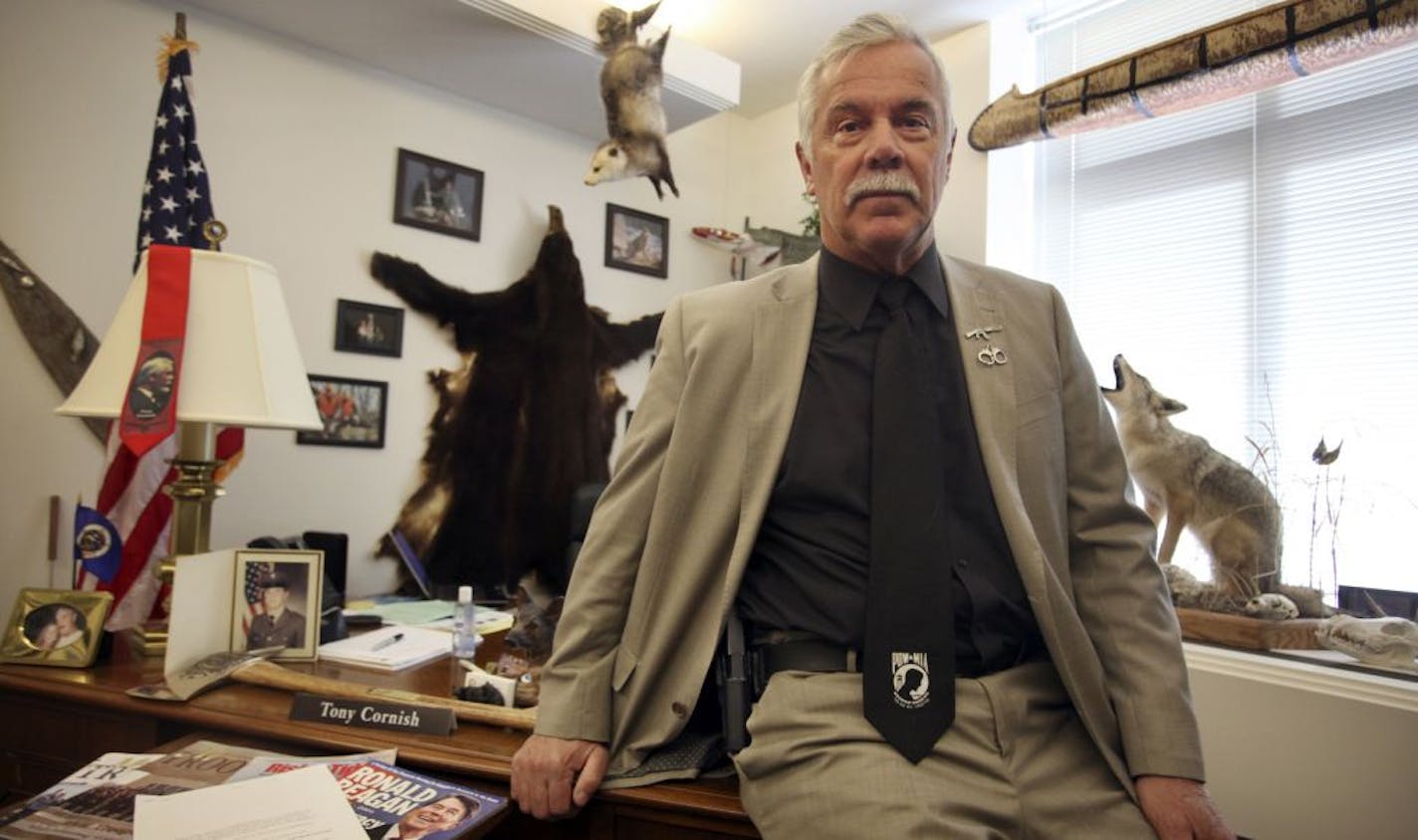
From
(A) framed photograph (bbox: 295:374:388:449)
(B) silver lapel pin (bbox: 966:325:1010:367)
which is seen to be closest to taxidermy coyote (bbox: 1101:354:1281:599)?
(B) silver lapel pin (bbox: 966:325:1010:367)

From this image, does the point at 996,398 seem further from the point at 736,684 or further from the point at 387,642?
the point at 387,642

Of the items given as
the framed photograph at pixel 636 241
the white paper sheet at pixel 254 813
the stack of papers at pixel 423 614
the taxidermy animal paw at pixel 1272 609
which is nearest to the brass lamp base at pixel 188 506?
the stack of papers at pixel 423 614

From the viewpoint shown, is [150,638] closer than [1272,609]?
Yes

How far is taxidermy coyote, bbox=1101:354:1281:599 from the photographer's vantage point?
2.20 metres

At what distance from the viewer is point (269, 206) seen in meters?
2.63

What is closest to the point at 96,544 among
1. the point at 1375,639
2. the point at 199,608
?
the point at 199,608

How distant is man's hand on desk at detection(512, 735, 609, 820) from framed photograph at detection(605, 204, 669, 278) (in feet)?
8.93

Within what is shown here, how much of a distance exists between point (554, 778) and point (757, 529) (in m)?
0.43

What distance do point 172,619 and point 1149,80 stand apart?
3037mm

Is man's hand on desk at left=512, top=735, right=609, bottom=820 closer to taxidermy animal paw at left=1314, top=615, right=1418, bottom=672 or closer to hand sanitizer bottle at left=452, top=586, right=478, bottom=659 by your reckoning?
hand sanitizer bottle at left=452, top=586, right=478, bottom=659

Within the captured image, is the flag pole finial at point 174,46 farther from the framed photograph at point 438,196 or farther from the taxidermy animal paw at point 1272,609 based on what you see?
the taxidermy animal paw at point 1272,609

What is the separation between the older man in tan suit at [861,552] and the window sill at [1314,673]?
123 cm

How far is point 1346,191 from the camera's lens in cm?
263

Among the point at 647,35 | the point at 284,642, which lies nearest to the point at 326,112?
the point at 647,35
